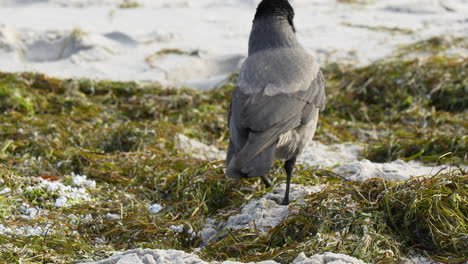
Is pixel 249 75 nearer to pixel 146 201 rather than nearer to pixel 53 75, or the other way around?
pixel 146 201

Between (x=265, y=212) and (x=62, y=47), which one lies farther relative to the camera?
(x=62, y=47)

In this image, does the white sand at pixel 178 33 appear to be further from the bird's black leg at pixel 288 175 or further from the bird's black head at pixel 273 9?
the bird's black leg at pixel 288 175

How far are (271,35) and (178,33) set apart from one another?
16.4 feet

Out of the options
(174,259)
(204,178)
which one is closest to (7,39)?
(204,178)

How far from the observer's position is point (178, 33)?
27.8ft

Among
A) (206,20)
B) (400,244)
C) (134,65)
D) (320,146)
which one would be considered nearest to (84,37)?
(134,65)

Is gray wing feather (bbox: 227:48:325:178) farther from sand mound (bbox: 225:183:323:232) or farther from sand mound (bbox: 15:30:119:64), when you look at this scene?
sand mound (bbox: 15:30:119:64)

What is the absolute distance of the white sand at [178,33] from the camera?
7.27 m

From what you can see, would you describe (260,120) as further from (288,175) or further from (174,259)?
(174,259)

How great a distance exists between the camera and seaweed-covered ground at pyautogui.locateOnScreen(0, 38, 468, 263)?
9.12 feet

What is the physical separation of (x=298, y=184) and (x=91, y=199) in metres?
1.32

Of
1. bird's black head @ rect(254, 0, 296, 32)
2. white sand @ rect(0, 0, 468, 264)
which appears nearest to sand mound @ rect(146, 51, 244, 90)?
white sand @ rect(0, 0, 468, 264)

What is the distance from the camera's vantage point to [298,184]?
364cm

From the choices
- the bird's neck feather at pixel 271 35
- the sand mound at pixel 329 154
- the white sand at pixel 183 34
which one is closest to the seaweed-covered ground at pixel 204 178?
the sand mound at pixel 329 154
